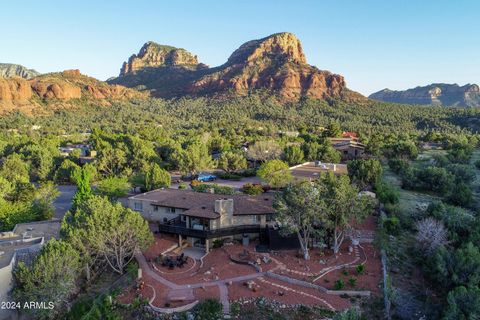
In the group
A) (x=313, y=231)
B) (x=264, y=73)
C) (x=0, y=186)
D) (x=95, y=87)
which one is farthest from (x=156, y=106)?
(x=313, y=231)

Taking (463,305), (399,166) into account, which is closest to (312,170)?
(399,166)

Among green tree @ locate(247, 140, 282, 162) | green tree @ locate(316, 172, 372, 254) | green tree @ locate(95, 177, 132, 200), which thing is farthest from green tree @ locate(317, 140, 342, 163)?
green tree @ locate(95, 177, 132, 200)

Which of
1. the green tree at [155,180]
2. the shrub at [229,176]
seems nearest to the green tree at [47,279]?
the green tree at [155,180]

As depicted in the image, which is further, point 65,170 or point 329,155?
point 329,155

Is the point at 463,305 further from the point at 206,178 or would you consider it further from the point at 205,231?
the point at 206,178

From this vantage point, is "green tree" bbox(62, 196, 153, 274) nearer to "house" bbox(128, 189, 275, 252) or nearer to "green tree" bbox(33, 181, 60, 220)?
"house" bbox(128, 189, 275, 252)

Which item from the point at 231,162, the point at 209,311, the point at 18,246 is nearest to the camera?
the point at 209,311

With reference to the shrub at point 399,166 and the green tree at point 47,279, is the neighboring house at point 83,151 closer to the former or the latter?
the green tree at point 47,279

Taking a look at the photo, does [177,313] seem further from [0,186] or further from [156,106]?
[156,106]
